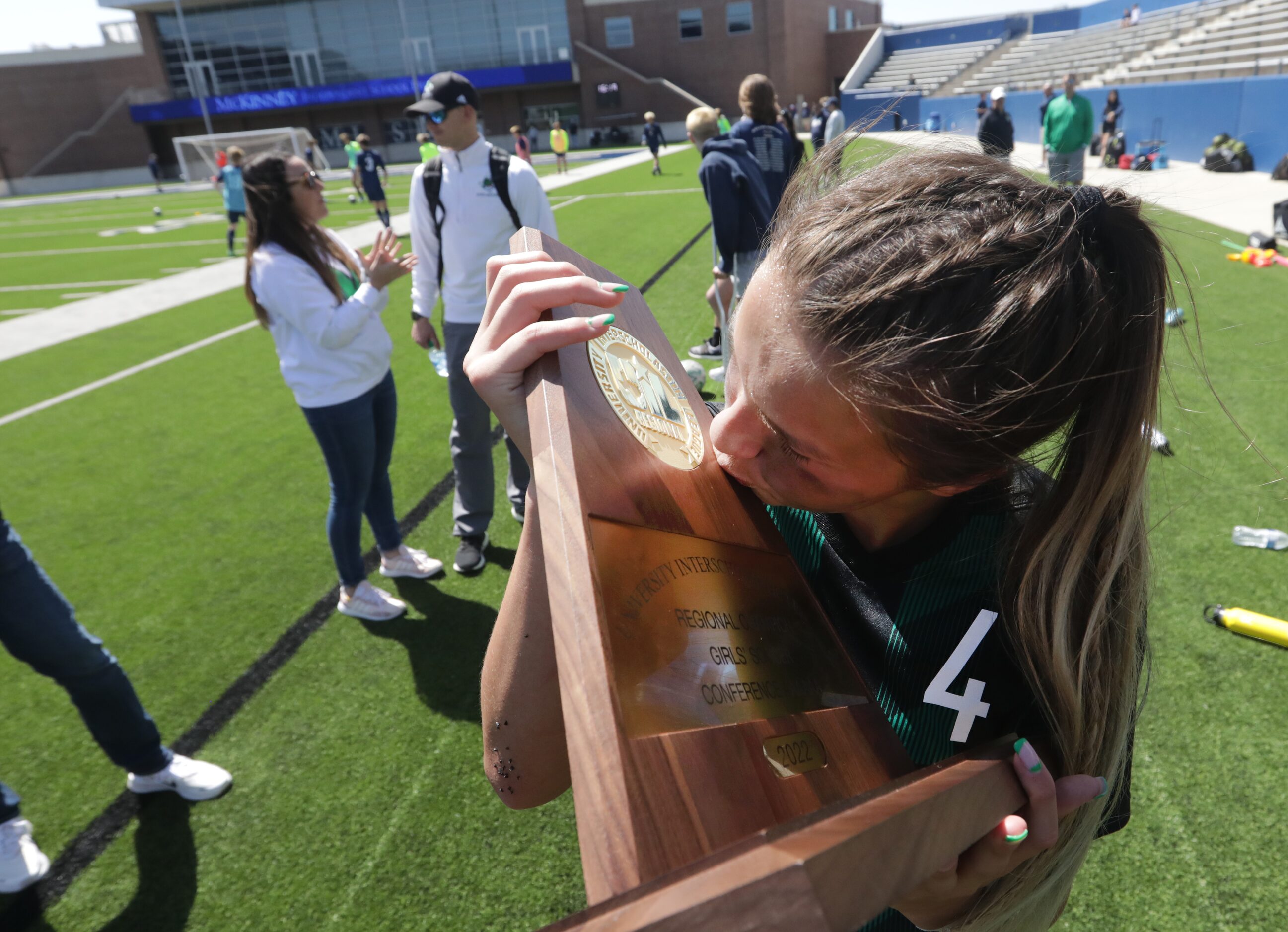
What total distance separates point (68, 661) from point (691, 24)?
150ft

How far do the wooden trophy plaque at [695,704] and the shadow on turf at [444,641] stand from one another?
7.34 feet

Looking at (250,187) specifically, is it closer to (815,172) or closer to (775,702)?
(815,172)

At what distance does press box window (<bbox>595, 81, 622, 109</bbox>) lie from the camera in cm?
4066

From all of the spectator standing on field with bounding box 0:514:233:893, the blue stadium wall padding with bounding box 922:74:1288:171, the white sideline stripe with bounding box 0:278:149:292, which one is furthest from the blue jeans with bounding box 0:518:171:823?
the white sideline stripe with bounding box 0:278:149:292

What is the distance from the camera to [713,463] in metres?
0.94

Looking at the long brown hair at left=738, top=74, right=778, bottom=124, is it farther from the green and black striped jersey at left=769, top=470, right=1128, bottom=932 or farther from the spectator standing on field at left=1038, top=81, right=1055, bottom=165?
the spectator standing on field at left=1038, top=81, right=1055, bottom=165

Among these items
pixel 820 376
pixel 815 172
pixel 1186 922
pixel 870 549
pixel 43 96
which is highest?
pixel 43 96

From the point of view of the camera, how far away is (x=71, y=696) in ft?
7.85

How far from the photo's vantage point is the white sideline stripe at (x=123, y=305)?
9133mm

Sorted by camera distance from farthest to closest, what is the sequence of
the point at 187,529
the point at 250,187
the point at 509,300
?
the point at 187,529, the point at 250,187, the point at 509,300

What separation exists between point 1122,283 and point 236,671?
3.45 m

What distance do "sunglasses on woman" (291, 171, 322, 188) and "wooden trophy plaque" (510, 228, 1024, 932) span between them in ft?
8.44

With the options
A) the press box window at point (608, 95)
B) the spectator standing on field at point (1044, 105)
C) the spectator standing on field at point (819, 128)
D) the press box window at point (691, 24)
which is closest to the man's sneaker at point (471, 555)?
the spectator standing on field at point (819, 128)

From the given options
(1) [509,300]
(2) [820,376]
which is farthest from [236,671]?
(2) [820,376]
